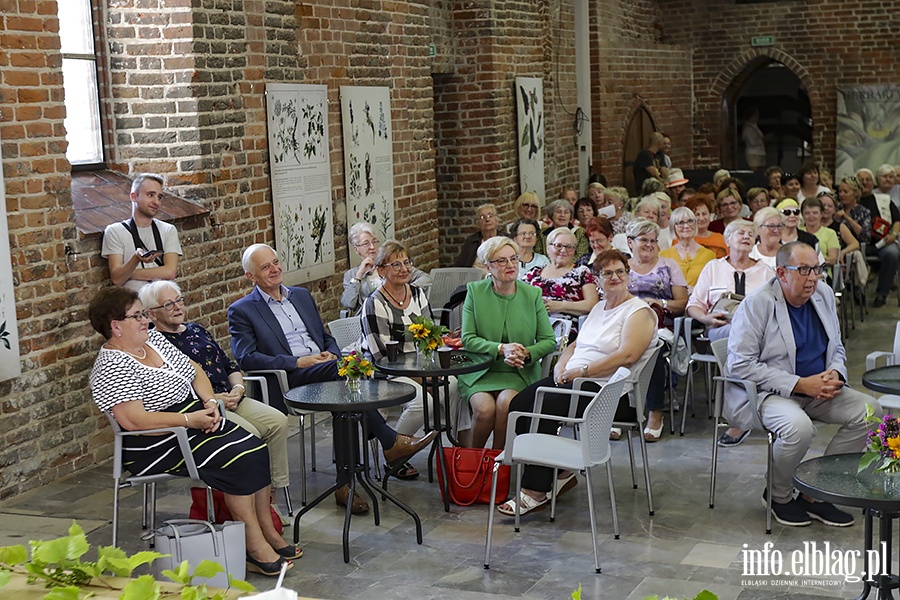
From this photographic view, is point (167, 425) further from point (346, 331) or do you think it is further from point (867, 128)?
point (867, 128)

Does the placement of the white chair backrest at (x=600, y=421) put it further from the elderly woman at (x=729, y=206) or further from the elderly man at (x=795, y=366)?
the elderly woman at (x=729, y=206)

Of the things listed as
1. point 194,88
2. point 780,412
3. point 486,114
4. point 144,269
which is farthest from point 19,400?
point 486,114

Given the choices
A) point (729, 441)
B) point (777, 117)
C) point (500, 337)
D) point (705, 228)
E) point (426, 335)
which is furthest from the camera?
point (777, 117)

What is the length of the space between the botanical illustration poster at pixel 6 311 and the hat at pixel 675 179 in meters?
9.58

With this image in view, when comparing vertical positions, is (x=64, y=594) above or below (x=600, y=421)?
above

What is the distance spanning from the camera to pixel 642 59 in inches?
634

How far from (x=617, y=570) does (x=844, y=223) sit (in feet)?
23.0

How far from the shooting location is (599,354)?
577 cm

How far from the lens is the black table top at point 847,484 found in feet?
12.3

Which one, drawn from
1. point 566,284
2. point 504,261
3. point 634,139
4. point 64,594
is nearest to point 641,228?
point 566,284

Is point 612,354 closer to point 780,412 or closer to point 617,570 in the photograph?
point 780,412

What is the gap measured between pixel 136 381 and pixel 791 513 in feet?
9.85

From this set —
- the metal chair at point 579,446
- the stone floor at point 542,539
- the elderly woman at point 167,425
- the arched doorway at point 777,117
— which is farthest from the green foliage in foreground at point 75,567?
the arched doorway at point 777,117

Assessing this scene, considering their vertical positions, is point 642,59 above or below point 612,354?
above
